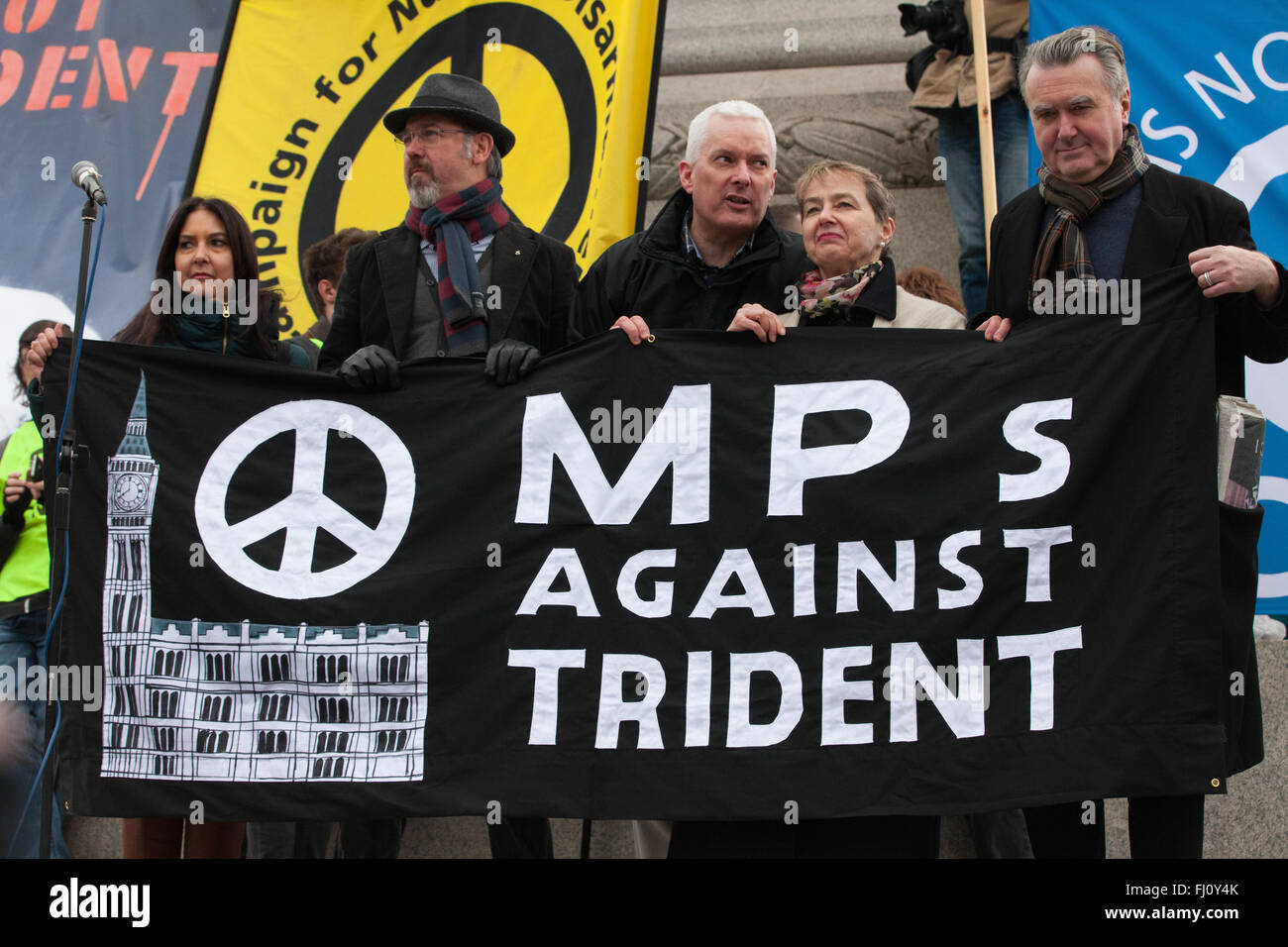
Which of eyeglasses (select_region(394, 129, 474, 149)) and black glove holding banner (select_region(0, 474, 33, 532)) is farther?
black glove holding banner (select_region(0, 474, 33, 532))

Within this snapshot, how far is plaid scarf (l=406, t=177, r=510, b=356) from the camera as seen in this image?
4.20m

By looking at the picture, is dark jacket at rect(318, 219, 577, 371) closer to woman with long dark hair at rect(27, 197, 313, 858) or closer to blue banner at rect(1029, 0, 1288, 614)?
woman with long dark hair at rect(27, 197, 313, 858)

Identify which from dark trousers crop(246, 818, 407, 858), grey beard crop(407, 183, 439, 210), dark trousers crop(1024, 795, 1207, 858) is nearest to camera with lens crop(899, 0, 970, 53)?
grey beard crop(407, 183, 439, 210)

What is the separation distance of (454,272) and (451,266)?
0.02 meters

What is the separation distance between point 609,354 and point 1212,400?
1558mm

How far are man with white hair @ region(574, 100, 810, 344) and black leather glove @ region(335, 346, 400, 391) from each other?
634 mm

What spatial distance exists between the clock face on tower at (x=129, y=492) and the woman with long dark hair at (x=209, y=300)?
46cm

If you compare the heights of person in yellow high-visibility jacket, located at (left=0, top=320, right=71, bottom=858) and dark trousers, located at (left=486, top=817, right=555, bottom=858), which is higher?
person in yellow high-visibility jacket, located at (left=0, top=320, right=71, bottom=858)

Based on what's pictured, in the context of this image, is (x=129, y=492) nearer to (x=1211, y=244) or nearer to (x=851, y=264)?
(x=851, y=264)

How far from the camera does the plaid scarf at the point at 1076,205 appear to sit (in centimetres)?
376

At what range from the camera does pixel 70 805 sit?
3906 millimetres

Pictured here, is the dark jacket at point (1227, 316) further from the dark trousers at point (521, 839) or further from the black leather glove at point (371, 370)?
the dark trousers at point (521, 839)

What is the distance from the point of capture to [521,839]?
168 inches
